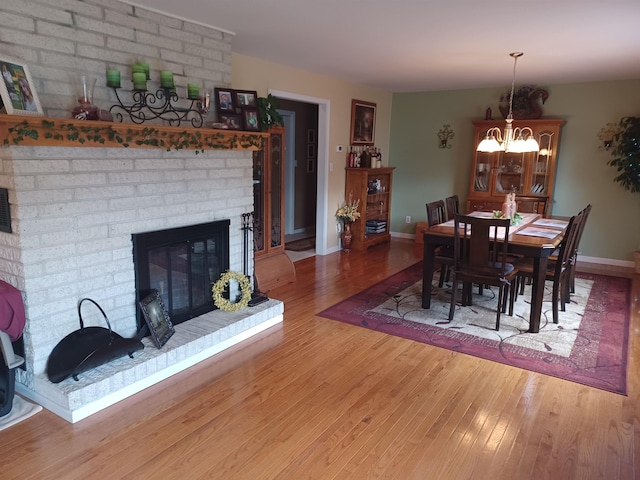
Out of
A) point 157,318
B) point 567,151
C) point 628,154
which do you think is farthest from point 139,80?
point 628,154

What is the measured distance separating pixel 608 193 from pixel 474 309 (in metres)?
3.00

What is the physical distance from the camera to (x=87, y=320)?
275cm

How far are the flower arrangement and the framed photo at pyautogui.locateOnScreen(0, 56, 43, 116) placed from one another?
13.8 ft

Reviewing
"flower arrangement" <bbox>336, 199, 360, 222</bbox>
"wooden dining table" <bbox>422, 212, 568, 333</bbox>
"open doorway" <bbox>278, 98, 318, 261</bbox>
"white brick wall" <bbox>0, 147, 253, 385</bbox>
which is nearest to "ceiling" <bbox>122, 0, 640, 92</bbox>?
"white brick wall" <bbox>0, 147, 253, 385</bbox>

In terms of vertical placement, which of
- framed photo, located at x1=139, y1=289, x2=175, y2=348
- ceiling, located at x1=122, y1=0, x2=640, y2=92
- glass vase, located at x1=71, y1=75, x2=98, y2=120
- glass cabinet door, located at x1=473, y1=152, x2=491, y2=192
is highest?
ceiling, located at x1=122, y1=0, x2=640, y2=92

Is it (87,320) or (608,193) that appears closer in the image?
(87,320)

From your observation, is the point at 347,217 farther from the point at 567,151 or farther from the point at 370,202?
the point at 567,151

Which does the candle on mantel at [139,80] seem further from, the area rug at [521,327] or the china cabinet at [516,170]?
the china cabinet at [516,170]

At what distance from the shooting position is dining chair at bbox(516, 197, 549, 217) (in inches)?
229

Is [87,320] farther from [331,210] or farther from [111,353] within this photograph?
[331,210]

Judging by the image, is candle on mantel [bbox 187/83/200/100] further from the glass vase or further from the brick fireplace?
the glass vase

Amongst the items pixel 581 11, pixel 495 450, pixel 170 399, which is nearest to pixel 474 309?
pixel 495 450

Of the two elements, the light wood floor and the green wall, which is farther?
the green wall

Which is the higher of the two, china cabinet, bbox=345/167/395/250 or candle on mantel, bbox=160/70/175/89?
candle on mantel, bbox=160/70/175/89
